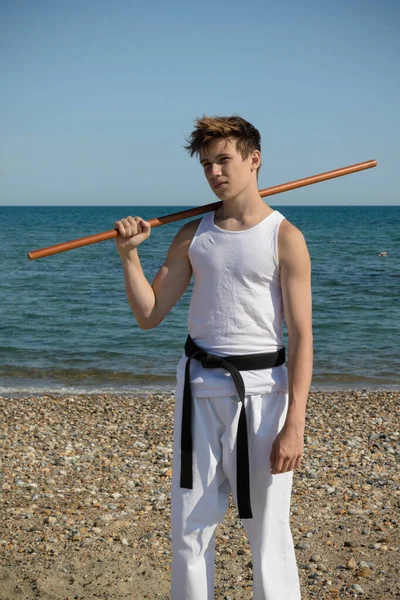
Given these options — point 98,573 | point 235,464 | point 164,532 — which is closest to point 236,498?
point 235,464

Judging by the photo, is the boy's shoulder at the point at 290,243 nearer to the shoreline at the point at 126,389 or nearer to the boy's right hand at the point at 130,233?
the boy's right hand at the point at 130,233

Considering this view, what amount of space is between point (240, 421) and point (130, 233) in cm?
86

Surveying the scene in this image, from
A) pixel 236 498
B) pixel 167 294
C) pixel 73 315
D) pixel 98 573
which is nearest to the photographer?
pixel 236 498

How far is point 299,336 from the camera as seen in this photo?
2.85 meters

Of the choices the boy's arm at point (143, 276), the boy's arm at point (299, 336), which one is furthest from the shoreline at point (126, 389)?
the boy's arm at point (299, 336)

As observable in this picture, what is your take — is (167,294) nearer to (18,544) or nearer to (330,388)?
(18,544)

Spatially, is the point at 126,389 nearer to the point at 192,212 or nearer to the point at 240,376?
the point at 192,212

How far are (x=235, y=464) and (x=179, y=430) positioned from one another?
0.26 metres

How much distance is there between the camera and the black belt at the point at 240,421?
2838 millimetres

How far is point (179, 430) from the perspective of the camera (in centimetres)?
291

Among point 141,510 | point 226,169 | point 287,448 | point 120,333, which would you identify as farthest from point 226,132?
point 120,333

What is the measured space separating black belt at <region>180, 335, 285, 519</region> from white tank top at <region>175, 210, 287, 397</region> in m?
0.02

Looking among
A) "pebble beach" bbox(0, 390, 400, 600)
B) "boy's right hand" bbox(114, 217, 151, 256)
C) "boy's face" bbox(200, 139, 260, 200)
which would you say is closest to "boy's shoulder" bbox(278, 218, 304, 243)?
"boy's face" bbox(200, 139, 260, 200)

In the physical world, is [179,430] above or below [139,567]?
above
